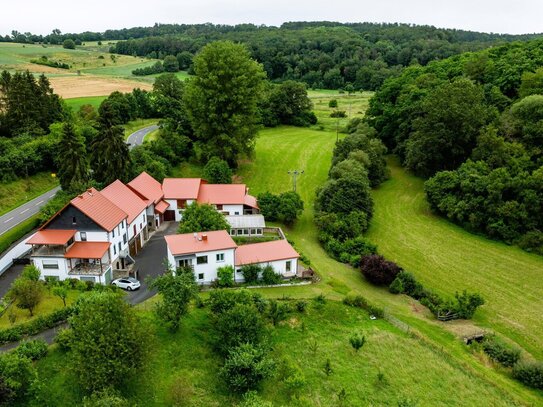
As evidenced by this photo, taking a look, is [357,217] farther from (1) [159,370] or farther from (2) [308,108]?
(2) [308,108]

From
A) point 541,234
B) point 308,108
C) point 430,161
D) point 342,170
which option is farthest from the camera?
point 308,108

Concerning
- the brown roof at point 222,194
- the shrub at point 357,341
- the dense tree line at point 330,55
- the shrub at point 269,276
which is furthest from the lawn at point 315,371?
the dense tree line at point 330,55

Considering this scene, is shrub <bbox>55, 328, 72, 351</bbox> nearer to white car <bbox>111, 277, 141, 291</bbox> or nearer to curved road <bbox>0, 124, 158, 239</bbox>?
white car <bbox>111, 277, 141, 291</bbox>

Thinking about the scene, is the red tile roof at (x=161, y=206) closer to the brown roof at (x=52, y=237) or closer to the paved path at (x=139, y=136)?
the brown roof at (x=52, y=237)

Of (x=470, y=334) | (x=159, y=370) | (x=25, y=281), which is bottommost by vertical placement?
(x=470, y=334)

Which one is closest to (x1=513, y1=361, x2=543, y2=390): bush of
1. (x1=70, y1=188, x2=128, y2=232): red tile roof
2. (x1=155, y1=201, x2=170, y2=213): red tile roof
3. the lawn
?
the lawn

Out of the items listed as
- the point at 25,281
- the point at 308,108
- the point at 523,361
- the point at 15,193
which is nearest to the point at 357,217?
the point at 523,361

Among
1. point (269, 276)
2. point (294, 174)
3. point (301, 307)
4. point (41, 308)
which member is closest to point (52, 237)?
point (41, 308)

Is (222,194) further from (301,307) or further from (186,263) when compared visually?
(301,307)
